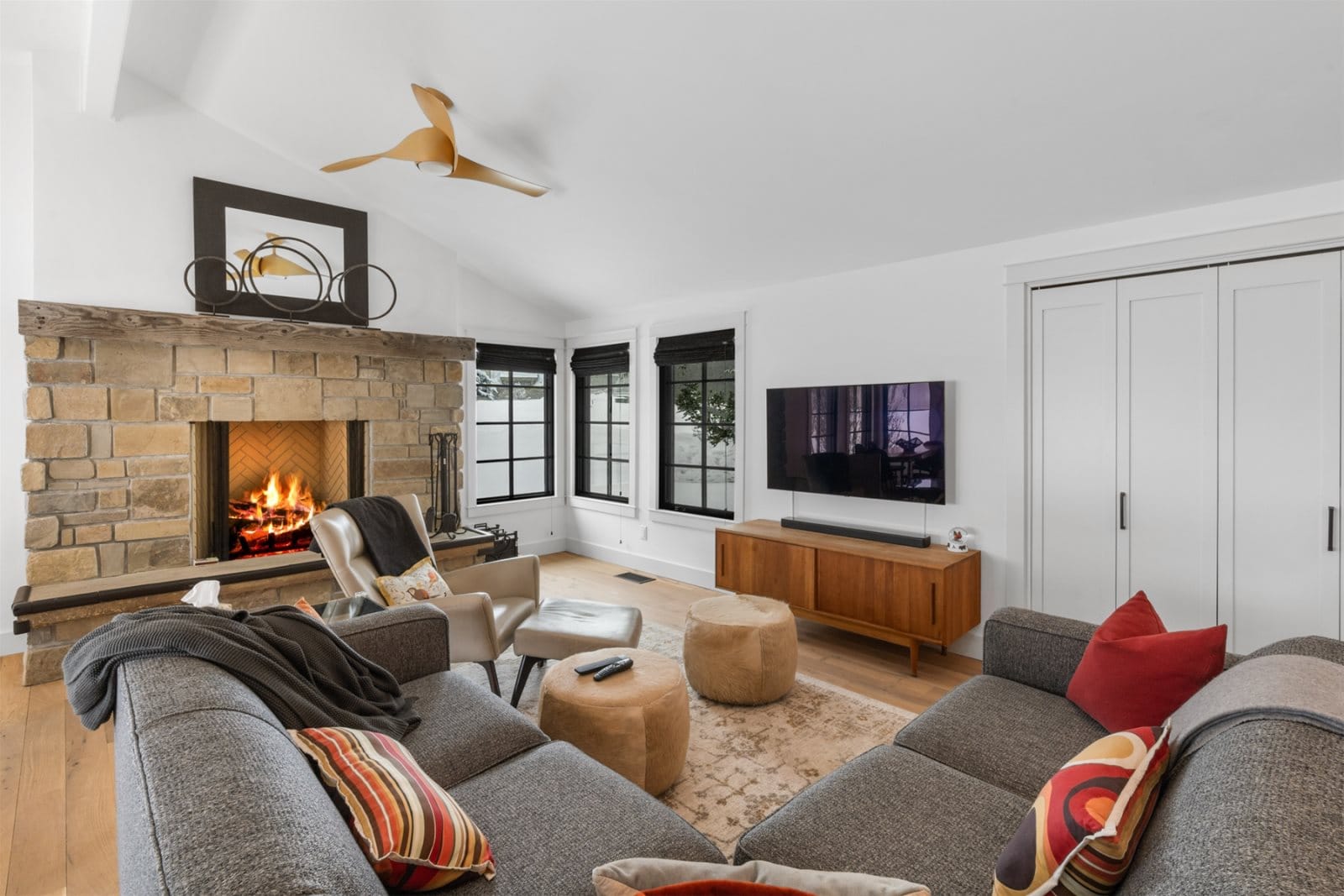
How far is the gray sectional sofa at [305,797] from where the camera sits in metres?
0.80

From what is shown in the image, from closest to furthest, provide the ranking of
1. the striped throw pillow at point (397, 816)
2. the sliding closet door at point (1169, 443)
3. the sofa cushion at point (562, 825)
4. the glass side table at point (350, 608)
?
the striped throw pillow at point (397, 816) < the sofa cushion at point (562, 825) < the glass side table at point (350, 608) < the sliding closet door at point (1169, 443)

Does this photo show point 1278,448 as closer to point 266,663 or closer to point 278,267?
point 266,663

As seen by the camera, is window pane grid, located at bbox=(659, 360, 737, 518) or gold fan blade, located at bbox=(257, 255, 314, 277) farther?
window pane grid, located at bbox=(659, 360, 737, 518)

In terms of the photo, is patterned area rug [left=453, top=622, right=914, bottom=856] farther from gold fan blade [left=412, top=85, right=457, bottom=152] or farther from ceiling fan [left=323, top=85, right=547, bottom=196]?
gold fan blade [left=412, top=85, right=457, bottom=152]

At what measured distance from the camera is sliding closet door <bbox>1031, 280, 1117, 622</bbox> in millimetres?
3172

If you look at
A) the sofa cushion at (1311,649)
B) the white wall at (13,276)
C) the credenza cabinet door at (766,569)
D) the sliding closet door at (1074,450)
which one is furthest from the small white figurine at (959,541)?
the white wall at (13,276)

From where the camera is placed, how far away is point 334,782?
1154 millimetres

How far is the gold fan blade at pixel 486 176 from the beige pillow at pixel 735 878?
288 cm

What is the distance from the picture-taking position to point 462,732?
6.00ft

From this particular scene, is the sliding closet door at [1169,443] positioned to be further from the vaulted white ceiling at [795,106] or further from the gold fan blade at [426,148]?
the gold fan blade at [426,148]

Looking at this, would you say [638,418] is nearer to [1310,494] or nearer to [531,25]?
[531,25]

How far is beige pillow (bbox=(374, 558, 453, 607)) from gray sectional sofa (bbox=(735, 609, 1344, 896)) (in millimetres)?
1998

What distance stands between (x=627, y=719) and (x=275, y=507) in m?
3.54

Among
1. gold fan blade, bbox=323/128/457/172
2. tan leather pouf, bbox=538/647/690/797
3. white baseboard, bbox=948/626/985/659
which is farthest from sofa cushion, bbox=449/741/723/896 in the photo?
white baseboard, bbox=948/626/985/659
